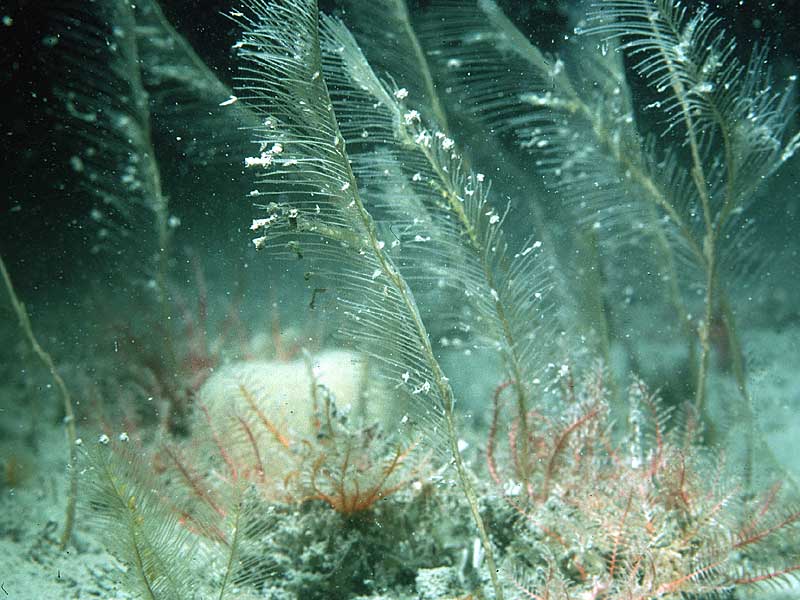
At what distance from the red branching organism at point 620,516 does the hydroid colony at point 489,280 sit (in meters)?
0.01

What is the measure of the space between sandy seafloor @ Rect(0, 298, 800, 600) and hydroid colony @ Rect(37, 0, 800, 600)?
0.56 m

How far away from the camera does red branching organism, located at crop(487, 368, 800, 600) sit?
2.21m

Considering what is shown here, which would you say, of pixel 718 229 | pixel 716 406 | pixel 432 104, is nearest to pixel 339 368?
pixel 432 104

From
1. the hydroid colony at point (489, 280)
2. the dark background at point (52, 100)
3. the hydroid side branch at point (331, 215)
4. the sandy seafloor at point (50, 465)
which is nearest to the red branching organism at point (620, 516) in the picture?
the hydroid colony at point (489, 280)

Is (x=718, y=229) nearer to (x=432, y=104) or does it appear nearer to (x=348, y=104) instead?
(x=432, y=104)

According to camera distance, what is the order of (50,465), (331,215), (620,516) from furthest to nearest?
(50,465), (620,516), (331,215)

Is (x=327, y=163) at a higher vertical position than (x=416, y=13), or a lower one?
lower

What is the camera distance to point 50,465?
4.64m

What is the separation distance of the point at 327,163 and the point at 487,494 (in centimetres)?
185

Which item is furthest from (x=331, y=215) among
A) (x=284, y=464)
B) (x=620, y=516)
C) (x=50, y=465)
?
(x=50, y=465)

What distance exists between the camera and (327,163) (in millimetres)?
1829

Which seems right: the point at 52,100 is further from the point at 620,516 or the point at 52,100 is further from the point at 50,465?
the point at 620,516

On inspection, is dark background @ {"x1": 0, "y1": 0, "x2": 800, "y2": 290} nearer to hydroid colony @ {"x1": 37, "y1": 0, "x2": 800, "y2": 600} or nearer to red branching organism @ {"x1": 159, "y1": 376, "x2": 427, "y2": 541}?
hydroid colony @ {"x1": 37, "y1": 0, "x2": 800, "y2": 600}

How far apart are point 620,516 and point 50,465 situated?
464 cm
